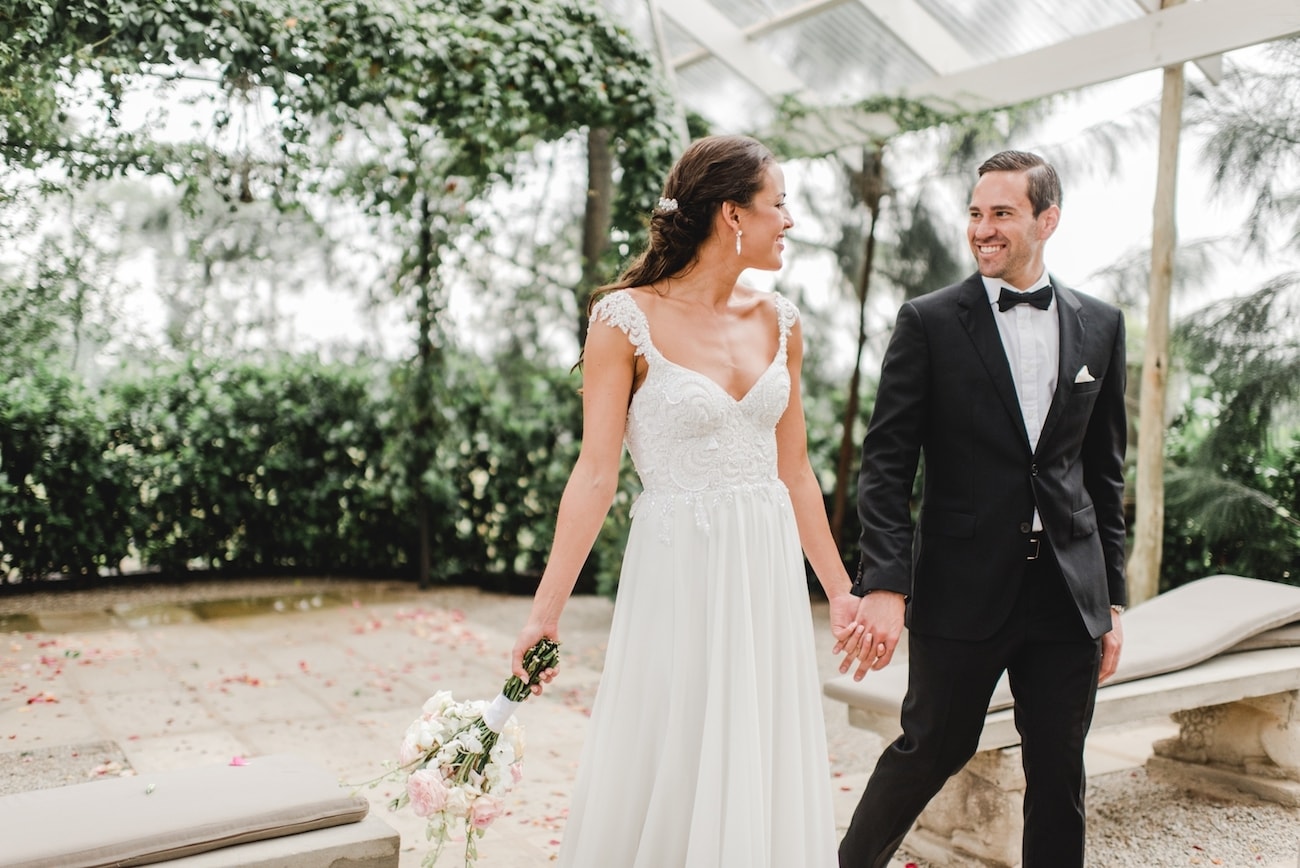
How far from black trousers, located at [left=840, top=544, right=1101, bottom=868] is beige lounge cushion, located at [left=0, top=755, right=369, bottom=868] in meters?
1.29

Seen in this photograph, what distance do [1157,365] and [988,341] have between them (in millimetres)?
3700

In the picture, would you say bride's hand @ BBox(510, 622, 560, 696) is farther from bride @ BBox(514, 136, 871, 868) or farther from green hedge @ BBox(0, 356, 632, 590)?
green hedge @ BBox(0, 356, 632, 590)

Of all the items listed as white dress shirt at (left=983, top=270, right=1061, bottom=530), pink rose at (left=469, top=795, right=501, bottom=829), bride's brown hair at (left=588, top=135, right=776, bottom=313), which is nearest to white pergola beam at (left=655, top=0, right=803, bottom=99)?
bride's brown hair at (left=588, top=135, right=776, bottom=313)

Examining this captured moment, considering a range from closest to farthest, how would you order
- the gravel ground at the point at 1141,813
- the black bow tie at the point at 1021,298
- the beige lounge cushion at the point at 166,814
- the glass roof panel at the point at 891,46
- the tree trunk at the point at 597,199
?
the beige lounge cushion at the point at 166,814, the black bow tie at the point at 1021,298, the gravel ground at the point at 1141,813, the glass roof panel at the point at 891,46, the tree trunk at the point at 597,199

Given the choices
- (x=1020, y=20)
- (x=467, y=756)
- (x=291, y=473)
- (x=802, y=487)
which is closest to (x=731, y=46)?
(x=1020, y=20)

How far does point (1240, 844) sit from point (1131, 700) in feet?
2.47

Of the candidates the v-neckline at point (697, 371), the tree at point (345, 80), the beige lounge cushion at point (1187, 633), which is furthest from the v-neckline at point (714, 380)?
the tree at point (345, 80)

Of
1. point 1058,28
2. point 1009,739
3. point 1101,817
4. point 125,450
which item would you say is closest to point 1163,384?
point 1058,28

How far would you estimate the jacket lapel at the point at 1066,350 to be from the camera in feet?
8.25

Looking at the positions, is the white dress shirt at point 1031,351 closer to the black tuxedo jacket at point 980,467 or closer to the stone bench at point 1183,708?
the black tuxedo jacket at point 980,467

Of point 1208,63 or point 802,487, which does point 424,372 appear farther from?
point 802,487

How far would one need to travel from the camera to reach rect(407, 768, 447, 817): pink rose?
2.35 metres

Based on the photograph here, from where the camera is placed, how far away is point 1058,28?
6.25 meters

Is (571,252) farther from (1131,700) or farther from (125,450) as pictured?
(1131,700)
